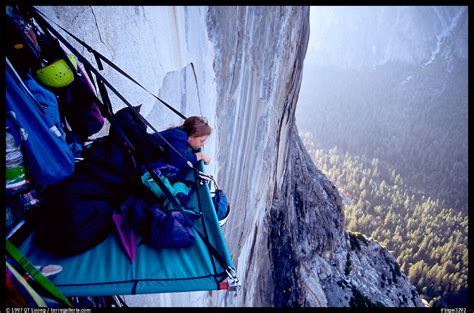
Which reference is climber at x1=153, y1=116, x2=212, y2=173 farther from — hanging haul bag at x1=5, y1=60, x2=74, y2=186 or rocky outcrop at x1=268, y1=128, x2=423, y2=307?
rocky outcrop at x1=268, y1=128, x2=423, y2=307

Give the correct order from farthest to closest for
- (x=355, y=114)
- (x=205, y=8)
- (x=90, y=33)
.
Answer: (x=355, y=114), (x=205, y=8), (x=90, y=33)

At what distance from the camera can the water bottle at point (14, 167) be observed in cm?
121

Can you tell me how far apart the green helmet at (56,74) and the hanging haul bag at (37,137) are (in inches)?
9.3

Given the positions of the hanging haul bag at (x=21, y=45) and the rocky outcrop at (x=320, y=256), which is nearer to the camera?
the hanging haul bag at (x=21, y=45)

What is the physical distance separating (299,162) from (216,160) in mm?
10301

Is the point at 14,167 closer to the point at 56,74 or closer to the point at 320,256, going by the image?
the point at 56,74

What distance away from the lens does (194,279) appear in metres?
1.44

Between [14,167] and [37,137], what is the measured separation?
0.14 meters

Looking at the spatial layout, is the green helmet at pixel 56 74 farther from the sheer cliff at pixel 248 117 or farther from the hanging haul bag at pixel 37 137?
the sheer cliff at pixel 248 117

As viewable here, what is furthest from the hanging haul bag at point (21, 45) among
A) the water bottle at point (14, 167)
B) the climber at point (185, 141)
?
the climber at point (185, 141)

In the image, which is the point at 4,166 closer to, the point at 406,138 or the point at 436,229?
the point at 436,229

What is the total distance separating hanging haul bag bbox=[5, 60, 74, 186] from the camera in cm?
121

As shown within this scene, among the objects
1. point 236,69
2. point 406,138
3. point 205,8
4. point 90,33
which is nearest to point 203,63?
point 205,8

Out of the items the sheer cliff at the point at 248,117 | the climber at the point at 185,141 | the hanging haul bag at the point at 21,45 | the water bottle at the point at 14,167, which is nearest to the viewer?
the water bottle at the point at 14,167
